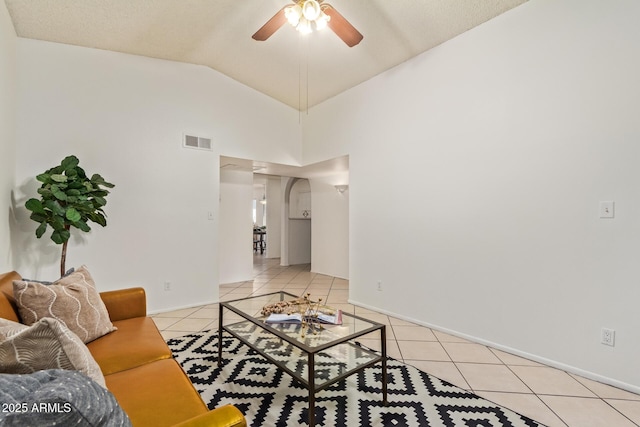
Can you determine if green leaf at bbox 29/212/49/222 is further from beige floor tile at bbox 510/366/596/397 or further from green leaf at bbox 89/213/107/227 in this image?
beige floor tile at bbox 510/366/596/397

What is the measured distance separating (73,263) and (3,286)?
1.83 metres

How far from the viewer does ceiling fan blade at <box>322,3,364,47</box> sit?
213 centimetres

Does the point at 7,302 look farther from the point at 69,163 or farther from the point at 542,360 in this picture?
the point at 542,360

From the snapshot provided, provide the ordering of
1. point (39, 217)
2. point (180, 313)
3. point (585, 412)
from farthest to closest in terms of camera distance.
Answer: point (180, 313) < point (39, 217) < point (585, 412)

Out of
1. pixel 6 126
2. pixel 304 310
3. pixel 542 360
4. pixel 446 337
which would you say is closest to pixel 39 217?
pixel 6 126

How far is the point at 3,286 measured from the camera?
1554mm

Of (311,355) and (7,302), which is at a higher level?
(7,302)

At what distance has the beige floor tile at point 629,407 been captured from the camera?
5.67ft

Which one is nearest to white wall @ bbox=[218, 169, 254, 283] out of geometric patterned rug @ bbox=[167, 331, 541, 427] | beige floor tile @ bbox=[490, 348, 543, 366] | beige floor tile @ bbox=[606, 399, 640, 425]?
geometric patterned rug @ bbox=[167, 331, 541, 427]

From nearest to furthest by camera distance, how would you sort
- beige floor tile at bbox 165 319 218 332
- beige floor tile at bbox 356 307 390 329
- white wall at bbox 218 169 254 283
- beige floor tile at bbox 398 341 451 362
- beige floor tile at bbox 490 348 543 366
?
1. beige floor tile at bbox 490 348 543 366
2. beige floor tile at bbox 398 341 451 362
3. beige floor tile at bbox 165 319 218 332
4. beige floor tile at bbox 356 307 390 329
5. white wall at bbox 218 169 254 283

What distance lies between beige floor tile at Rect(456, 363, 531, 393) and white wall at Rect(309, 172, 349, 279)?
3.26 m

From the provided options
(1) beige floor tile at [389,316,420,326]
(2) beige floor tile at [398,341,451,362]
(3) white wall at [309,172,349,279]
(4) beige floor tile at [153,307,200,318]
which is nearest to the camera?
(2) beige floor tile at [398,341,451,362]

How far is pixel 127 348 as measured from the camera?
162cm

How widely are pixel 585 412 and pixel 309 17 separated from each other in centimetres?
312
